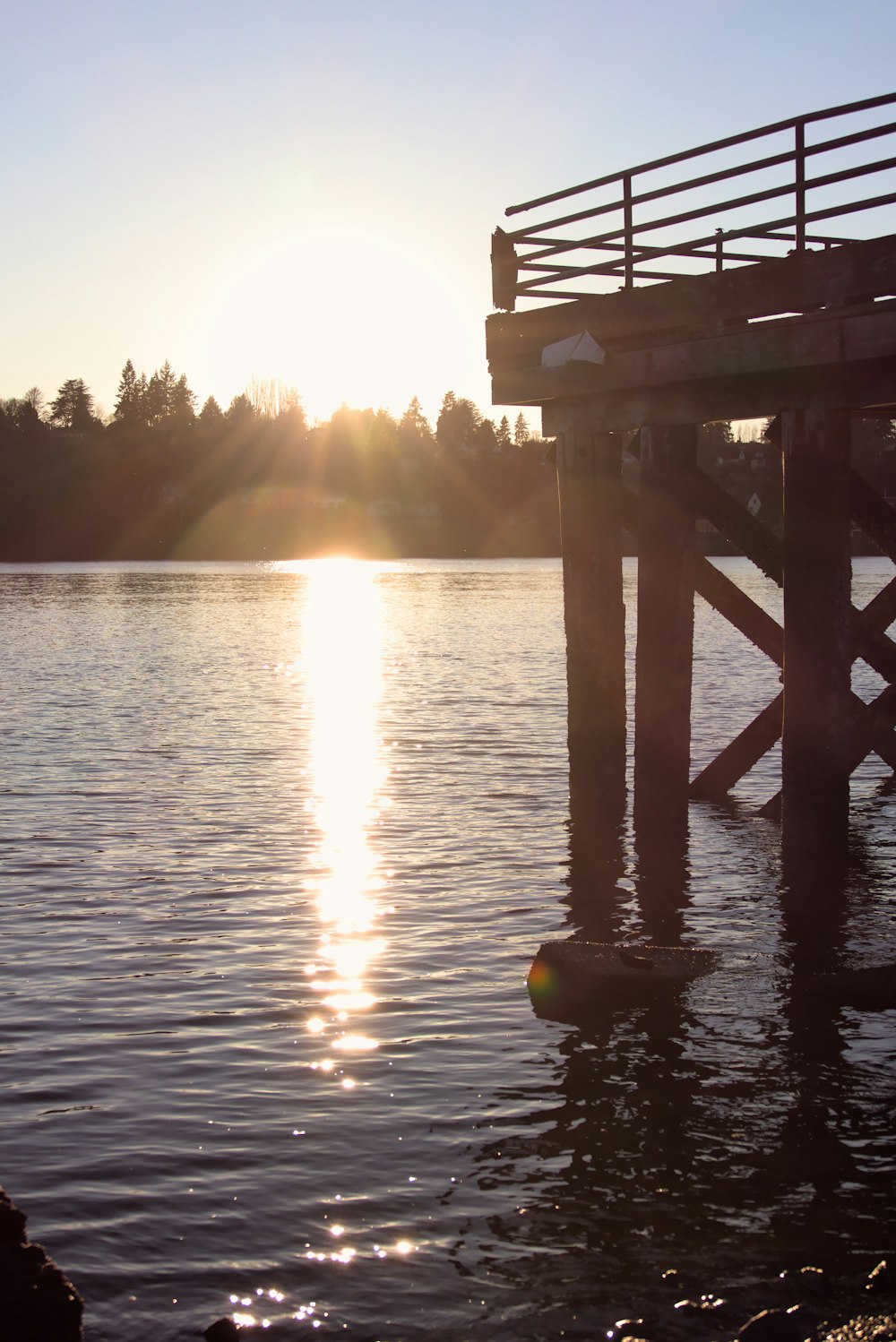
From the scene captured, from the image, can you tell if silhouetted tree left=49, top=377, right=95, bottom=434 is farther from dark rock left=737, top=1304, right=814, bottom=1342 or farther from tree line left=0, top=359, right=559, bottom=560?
dark rock left=737, top=1304, right=814, bottom=1342

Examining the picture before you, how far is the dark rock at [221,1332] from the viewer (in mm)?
5723

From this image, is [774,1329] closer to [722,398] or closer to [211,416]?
[722,398]

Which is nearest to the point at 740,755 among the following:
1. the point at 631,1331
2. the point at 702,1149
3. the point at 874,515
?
the point at 874,515

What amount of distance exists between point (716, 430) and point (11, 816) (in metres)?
163

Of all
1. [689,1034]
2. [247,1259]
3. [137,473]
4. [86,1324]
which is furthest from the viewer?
[137,473]

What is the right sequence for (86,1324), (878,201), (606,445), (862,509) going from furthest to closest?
(606,445) → (862,509) → (878,201) → (86,1324)

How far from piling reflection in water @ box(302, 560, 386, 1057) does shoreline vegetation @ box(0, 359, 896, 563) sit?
114558 millimetres

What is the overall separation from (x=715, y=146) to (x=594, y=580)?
3.98 m

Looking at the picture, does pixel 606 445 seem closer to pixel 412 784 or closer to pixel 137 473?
pixel 412 784

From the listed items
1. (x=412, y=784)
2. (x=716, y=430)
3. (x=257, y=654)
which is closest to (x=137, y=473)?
(x=716, y=430)

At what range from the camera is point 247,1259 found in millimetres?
6383

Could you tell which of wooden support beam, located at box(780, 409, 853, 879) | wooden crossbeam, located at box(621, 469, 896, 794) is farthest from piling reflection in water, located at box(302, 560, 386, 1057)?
Answer: wooden crossbeam, located at box(621, 469, 896, 794)

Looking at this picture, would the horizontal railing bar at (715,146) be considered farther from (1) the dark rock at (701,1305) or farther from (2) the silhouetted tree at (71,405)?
(2) the silhouetted tree at (71,405)

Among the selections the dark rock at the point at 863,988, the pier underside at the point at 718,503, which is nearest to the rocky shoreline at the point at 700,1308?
the dark rock at the point at 863,988
